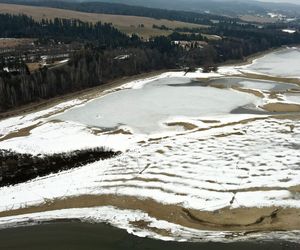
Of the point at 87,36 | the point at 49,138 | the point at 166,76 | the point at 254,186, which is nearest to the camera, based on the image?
the point at 254,186

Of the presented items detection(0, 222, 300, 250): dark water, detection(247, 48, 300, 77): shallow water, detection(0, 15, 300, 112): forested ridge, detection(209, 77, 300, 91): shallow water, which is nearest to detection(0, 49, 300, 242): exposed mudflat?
detection(0, 222, 300, 250): dark water

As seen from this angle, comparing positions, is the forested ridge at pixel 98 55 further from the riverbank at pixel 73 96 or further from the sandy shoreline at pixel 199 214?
the sandy shoreline at pixel 199 214

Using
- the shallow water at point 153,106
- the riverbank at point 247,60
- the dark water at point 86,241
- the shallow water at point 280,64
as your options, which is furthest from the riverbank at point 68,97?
the dark water at point 86,241

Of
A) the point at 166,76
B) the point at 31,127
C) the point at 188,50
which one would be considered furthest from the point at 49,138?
the point at 188,50

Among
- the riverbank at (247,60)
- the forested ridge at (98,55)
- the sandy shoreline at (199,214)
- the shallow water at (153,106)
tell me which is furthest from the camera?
the riverbank at (247,60)

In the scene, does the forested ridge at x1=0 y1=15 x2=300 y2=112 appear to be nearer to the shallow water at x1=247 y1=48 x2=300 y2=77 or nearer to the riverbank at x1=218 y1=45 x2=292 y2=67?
the riverbank at x1=218 y1=45 x2=292 y2=67

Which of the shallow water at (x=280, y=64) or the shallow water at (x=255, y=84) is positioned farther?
the shallow water at (x=280, y=64)

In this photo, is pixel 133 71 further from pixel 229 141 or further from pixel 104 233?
pixel 104 233
